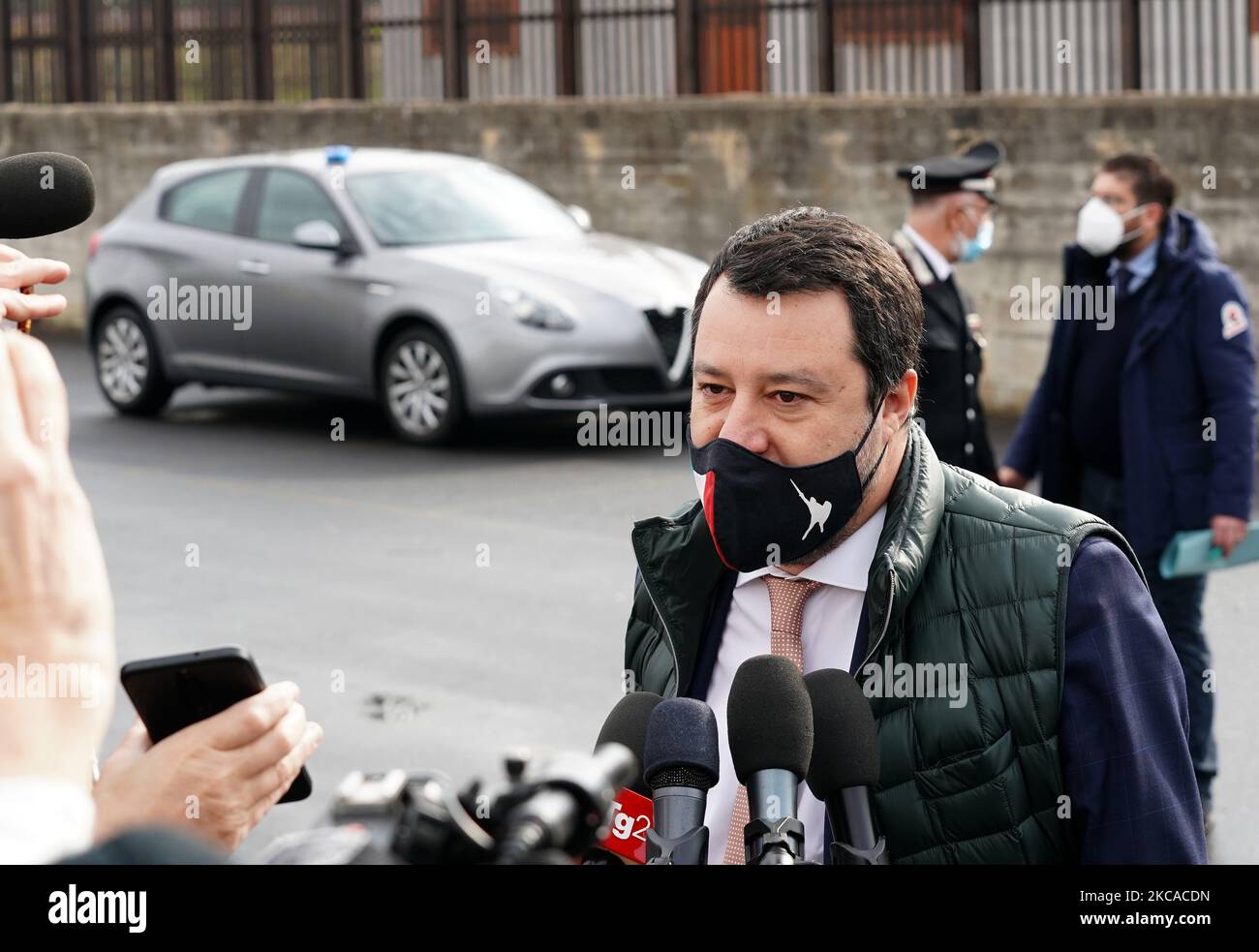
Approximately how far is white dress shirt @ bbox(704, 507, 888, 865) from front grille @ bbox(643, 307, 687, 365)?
33.0 feet

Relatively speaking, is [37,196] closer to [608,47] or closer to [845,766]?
[845,766]

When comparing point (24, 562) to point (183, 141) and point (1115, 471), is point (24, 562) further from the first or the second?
Result: point (183, 141)

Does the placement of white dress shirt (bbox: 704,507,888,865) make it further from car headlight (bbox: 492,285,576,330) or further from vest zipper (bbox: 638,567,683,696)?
car headlight (bbox: 492,285,576,330)

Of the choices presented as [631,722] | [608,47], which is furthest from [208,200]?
[631,722]

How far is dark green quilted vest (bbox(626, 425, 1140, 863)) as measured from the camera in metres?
2.61

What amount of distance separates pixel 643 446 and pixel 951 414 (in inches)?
275

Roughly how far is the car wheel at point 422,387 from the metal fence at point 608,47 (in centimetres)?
555

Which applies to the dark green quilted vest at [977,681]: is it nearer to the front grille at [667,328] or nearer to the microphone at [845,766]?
the microphone at [845,766]

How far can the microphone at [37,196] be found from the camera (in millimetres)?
2486

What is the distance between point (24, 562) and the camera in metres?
1.38

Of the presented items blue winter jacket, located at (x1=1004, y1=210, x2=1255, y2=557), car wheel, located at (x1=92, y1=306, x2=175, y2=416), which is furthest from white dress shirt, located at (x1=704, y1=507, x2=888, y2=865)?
car wheel, located at (x1=92, y1=306, x2=175, y2=416)

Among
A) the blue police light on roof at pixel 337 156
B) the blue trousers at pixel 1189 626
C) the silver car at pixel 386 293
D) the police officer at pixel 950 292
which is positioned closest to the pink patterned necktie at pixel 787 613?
the police officer at pixel 950 292

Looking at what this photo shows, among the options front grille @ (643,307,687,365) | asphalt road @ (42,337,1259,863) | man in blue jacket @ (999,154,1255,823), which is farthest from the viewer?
front grille @ (643,307,687,365)

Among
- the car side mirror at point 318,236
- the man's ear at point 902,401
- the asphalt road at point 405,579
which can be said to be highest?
the car side mirror at point 318,236
